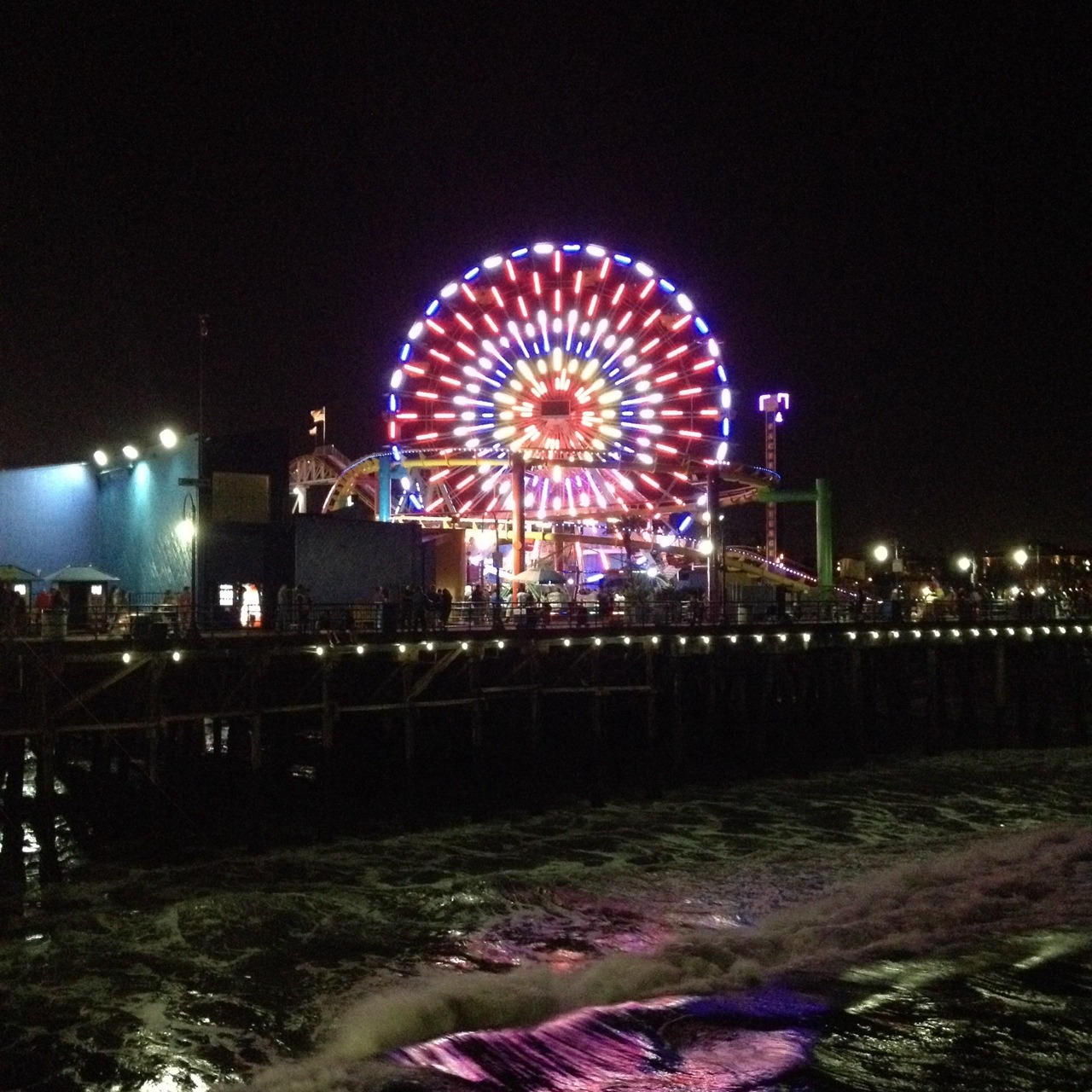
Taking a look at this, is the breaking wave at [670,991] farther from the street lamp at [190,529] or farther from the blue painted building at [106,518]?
the blue painted building at [106,518]

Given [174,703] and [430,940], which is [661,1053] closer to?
[430,940]

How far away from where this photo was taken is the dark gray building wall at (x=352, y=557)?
3347 centimetres

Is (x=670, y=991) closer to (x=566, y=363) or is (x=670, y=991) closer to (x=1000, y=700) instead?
(x=1000, y=700)

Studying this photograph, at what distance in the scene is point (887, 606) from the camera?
39.5 meters

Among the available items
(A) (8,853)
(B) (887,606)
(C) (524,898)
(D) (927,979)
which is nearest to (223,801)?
(A) (8,853)

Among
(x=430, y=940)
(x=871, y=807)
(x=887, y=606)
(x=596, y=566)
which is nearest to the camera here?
(x=430, y=940)

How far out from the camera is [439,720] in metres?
31.4

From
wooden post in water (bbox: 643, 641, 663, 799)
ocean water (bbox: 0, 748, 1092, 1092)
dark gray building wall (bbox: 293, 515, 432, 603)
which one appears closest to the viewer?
ocean water (bbox: 0, 748, 1092, 1092)

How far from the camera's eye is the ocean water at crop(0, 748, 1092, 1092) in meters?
12.1

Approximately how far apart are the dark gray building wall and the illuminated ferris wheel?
15.9 m

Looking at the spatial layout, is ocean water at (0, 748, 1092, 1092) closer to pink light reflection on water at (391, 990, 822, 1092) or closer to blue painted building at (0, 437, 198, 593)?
pink light reflection on water at (391, 990, 822, 1092)

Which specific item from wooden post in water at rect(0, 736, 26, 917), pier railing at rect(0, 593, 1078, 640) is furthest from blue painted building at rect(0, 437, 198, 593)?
wooden post in water at rect(0, 736, 26, 917)

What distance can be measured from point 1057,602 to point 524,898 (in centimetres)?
3654

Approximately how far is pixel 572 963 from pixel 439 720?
16198mm
